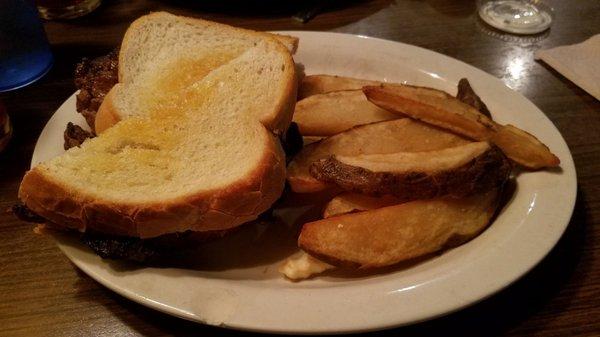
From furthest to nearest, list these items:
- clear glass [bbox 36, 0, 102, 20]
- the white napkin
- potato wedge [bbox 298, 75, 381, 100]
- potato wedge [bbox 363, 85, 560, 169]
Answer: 1. clear glass [bbox 36, 0, 102, 20]
2. the white napkin
3. potato wedge [bbox 298, 75, 381, 100]
4. potato wedge [bbox 363, 85, 560, 169]

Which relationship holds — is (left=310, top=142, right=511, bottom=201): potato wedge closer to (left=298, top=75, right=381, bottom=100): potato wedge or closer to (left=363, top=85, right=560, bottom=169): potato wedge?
(left=363, top=85, right=560, bottom=169): potato wedge

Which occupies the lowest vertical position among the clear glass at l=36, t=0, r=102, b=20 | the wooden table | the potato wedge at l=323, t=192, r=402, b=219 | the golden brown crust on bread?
the wooden table

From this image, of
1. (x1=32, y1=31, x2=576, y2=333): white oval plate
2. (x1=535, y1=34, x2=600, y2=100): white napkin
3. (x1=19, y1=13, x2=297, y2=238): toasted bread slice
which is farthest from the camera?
(x1=535, y1=34, x2=600, y2=100): white napkin

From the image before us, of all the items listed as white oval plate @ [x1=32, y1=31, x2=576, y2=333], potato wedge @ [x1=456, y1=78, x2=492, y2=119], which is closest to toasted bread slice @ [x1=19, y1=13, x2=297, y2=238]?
white oval plate @ [x1=32, y1=31, x2=576, y2=333]

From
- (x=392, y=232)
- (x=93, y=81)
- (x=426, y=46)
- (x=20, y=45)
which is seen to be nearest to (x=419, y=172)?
(x=392, y=232)

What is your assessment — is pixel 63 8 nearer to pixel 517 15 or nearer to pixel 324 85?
pixel 324 85

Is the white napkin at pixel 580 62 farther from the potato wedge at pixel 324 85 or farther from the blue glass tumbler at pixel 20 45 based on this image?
the blue glass tumbler at pixel 20 45

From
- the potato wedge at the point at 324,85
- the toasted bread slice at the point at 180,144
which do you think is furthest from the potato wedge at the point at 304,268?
the potato wedge at the point at 324,85
